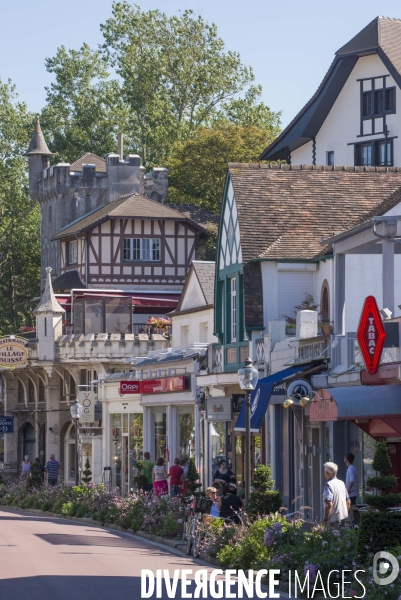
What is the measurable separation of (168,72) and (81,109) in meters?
6.08

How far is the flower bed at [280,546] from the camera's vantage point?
1496cm

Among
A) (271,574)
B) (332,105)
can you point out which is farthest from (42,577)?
(332,105)

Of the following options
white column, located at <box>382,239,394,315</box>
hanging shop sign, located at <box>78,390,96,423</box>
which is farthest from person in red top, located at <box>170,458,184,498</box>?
hanging shop sign, located at <box>78,390,96,423</box>

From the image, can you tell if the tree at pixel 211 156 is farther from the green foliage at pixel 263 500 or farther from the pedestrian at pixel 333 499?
the pedestrian at pixel 333 499

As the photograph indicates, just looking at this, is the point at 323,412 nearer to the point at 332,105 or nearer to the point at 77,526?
the point at 77,526

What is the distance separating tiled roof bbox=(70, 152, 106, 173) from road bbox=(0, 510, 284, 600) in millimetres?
47088

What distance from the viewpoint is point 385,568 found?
14.1m

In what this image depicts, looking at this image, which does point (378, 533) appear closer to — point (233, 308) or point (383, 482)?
point (383, 482)

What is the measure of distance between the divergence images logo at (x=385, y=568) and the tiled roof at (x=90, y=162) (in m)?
60.9

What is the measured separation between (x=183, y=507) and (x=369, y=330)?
5896mm

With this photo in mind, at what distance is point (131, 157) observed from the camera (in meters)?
72.7

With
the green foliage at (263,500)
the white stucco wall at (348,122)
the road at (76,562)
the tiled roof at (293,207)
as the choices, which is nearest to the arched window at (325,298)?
the tiled roof at (293,207)

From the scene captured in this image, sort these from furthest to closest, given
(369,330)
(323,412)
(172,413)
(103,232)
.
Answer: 1. (103,232)
2. (172,413)
3. (323,412)
4. (369,330)

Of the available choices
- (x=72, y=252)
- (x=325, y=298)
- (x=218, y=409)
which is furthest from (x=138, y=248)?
(x=325, y=298)
